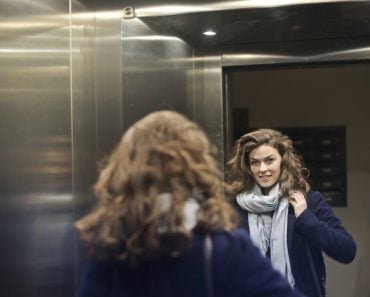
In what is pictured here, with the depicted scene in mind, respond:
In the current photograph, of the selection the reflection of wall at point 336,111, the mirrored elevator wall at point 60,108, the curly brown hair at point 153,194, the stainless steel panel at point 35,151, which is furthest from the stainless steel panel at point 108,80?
the reflection of wall at point 336,111

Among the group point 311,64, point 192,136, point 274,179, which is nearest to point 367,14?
point 311,64

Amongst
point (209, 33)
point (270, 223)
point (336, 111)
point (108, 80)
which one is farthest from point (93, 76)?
point (336, 111)

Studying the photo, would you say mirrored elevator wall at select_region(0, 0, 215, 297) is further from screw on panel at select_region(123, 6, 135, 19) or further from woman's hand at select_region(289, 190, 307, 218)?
woman's hand at select_region(289, 190, 307, 218)

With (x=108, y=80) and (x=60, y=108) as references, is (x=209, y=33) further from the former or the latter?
(x=60, y=108)

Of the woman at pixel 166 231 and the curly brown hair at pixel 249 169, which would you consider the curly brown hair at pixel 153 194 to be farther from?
the curly brown hair at pixel 249 169

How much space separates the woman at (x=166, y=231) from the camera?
35.7 inches

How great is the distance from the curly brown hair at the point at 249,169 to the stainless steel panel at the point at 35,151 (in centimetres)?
50

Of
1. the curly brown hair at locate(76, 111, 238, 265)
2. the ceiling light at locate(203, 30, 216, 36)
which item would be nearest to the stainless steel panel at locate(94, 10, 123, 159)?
the ceiling light at locate(203, 30, 216, 36)

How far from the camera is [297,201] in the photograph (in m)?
1.61

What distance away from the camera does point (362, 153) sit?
300 centimetres

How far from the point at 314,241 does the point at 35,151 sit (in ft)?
2.53

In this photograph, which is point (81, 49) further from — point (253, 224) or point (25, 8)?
point (253, 224)

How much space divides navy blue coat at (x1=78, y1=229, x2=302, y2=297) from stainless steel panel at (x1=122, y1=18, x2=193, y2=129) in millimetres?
799

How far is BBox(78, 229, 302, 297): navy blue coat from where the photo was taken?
0.91 meters
